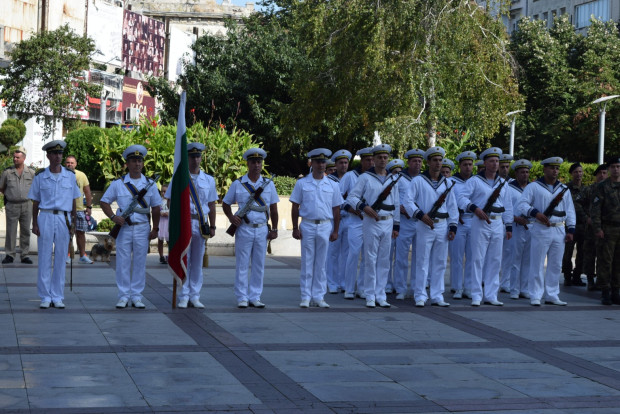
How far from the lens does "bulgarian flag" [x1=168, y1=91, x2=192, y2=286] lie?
11.9 m

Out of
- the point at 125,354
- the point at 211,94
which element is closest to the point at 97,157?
the point at 211,94

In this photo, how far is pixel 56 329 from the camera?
10.3 m

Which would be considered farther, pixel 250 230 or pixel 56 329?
pixel 250 230

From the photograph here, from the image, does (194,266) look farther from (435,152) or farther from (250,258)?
(435,152)

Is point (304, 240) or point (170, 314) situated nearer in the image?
point (170, 314)

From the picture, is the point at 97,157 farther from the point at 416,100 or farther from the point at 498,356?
the point at 498,356

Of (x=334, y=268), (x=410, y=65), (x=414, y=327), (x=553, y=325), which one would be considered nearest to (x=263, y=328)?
(x=414, y=327)

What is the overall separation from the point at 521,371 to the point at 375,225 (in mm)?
4258

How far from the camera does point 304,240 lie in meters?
12.5

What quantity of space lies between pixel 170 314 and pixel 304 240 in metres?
1.86

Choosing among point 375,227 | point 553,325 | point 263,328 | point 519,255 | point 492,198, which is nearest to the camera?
point 263,328

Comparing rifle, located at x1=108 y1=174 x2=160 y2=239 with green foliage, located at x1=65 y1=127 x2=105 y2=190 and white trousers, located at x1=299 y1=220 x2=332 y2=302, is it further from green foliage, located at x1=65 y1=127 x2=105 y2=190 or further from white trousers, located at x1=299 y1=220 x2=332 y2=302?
green foliage, located at x1=65 y1=127 x2=105 y2=190

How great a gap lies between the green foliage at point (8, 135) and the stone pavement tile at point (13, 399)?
94.0ft

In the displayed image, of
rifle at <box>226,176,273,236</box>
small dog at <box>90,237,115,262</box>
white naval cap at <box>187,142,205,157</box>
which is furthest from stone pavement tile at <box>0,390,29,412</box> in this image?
small dog at <box>90,237,115,262</box>
